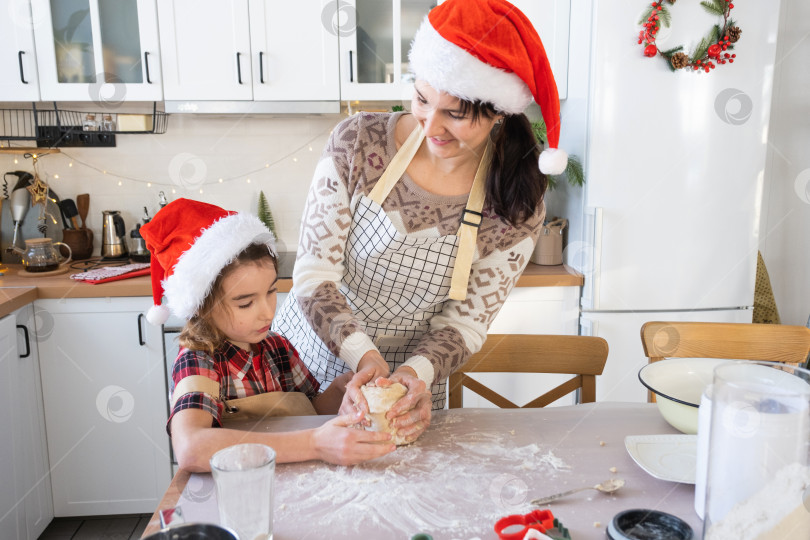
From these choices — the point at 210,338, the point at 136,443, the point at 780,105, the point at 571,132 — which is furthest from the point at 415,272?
the point at 780,105

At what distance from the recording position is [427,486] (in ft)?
2.95

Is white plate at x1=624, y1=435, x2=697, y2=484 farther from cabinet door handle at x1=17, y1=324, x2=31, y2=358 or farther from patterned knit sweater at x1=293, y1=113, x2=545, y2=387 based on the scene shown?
cabinet door handle at x1=17, y1=324, x2=31, y2=358

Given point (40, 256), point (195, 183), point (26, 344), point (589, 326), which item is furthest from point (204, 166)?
point (589, 326)

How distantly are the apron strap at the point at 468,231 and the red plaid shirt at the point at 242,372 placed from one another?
37 cm

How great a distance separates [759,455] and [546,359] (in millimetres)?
820

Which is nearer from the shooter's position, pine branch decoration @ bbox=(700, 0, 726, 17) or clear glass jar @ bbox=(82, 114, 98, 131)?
pine branch decoration @ bbox=(700, 0, 726, 17)

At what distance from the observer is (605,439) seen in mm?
1052

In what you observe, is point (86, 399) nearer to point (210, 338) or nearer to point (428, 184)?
point (210, 338)

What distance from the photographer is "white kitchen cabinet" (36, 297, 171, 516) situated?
2.12 meters

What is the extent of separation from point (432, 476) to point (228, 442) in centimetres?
31

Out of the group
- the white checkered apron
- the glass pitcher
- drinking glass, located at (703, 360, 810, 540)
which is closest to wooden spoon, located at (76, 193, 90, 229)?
the glass pitcher

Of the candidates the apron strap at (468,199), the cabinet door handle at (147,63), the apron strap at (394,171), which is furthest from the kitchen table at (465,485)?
the cabinet door handle at (147,63)

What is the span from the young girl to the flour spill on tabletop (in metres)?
0.08

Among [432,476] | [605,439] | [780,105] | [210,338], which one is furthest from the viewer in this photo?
[780,105]
